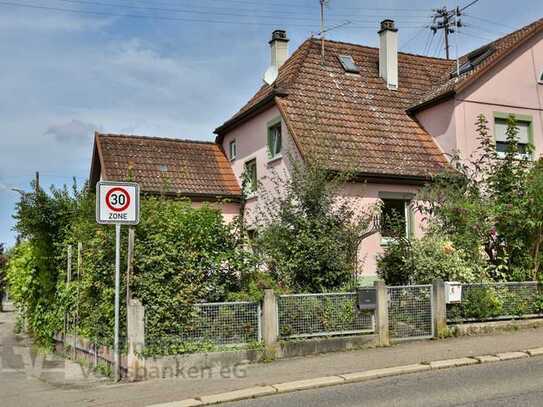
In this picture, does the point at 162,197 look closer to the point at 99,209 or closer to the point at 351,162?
the point at 99,209

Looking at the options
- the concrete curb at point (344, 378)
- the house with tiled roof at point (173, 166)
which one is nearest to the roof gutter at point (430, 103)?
the house with tiled roof at point (173, 166)

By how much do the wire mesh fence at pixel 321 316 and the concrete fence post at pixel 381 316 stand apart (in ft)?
0.41

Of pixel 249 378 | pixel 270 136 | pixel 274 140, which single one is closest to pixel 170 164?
pixel 270 136

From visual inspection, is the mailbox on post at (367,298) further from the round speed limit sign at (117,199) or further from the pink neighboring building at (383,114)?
the pink neighboring building at (383,114)

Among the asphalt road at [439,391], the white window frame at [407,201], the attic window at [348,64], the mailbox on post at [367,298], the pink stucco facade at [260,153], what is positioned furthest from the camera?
the attic window at [348,64]

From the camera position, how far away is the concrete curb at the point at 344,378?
8.46 m

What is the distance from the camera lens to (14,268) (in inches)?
722

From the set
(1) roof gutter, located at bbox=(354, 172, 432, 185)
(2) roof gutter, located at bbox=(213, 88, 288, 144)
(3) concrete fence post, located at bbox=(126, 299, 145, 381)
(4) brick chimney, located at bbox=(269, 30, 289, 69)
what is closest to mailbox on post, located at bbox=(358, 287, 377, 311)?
(3) concrete fence post, located at bbox=(126, 299, 145, 381)

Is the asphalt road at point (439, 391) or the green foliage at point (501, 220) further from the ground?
the green foliage at point (501, 220)

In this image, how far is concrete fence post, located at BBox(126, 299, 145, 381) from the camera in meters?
9.80

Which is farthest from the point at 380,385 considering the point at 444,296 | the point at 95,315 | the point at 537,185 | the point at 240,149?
the point at 240,149

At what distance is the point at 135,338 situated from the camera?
388 inches

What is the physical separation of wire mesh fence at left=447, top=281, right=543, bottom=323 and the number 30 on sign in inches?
262

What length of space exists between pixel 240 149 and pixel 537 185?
473 inches
